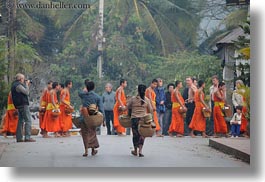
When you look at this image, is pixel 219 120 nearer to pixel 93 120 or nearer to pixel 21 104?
pixel 21 104

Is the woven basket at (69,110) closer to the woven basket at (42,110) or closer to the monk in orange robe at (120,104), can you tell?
the woven basket at (42,110)

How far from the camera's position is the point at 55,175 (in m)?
11.8

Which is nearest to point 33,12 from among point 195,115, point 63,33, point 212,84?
point 63,33

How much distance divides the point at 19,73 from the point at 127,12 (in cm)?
179

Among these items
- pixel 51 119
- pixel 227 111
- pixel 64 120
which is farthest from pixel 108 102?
pixel 227 111

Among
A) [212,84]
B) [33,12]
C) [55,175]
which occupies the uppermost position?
[33,12]

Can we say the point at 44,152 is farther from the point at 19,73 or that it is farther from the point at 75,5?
the point at 75,5

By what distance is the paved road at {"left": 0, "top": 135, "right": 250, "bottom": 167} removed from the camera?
12.0 m

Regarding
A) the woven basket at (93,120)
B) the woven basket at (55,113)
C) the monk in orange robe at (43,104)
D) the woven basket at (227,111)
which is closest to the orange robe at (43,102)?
the monk in orange robe at (43,104)

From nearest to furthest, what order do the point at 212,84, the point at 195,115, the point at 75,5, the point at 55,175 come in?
1. the point at 55,175
2. the point at 75,5
3. the point at 212,84
4. the point at 195,115

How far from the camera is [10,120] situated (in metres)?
14.4

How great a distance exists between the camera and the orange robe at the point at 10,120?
14.2 m

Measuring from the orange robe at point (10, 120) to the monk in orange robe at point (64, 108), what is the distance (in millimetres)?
789

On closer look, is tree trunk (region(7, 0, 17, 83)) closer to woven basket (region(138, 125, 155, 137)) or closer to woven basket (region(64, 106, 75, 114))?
woven basket (region(64, 106, 75, 114))
